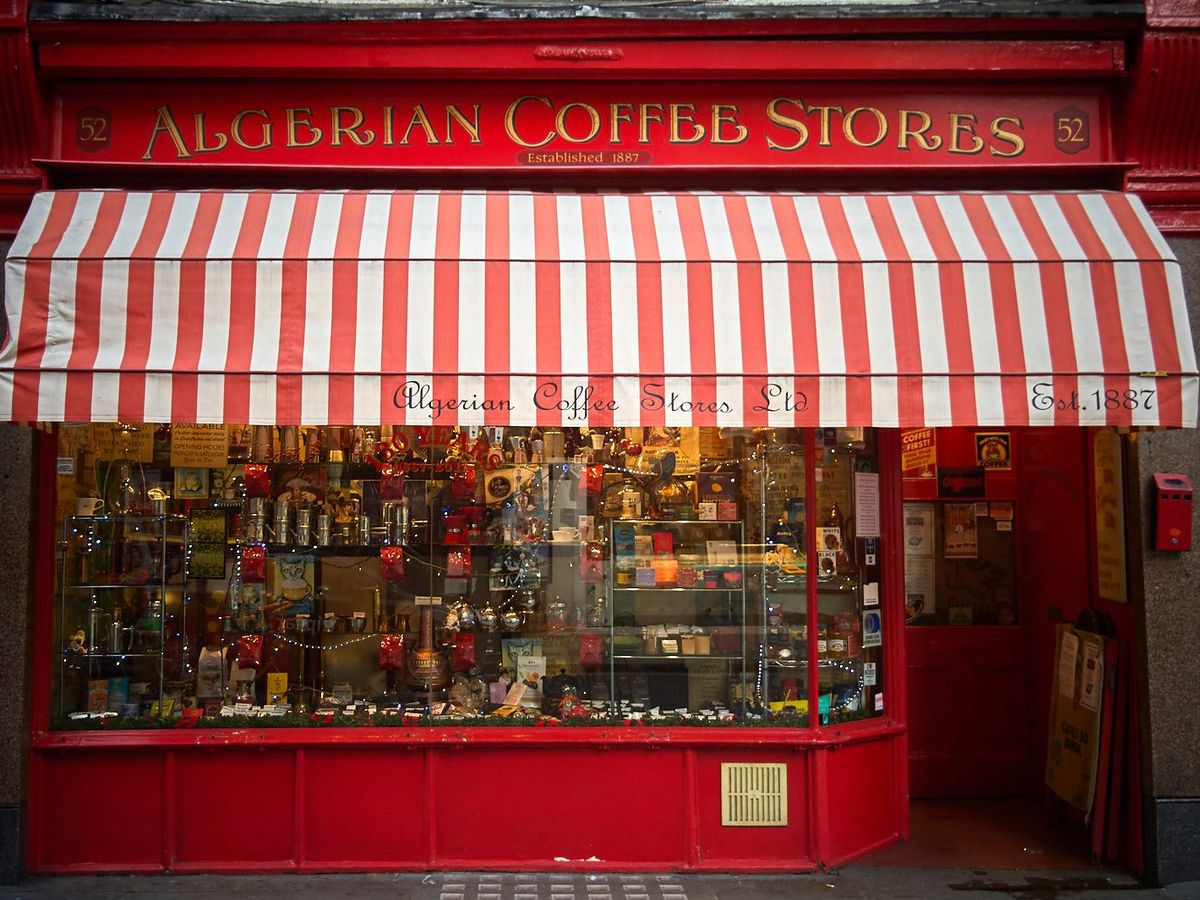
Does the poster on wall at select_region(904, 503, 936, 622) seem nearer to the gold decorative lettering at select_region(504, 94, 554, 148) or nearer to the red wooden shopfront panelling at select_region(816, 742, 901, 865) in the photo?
the red wooden shopfront panelling at select_region(816, 742, 901, 865)

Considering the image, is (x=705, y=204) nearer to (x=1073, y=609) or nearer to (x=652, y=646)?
(x=652, y=646)

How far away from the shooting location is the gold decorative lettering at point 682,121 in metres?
6.58

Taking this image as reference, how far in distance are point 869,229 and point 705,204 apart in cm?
109

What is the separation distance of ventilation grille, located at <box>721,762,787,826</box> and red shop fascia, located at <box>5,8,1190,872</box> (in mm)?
77

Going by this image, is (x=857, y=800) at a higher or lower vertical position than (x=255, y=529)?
lower

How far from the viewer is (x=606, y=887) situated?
239 inches

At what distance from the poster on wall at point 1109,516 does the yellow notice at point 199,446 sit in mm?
6393

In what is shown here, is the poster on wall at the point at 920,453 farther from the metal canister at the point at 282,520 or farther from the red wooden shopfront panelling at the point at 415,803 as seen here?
the metal canister at the point at 282,520

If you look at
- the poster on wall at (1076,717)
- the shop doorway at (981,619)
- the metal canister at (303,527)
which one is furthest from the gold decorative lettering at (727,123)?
the poster on wall at (1076,717)

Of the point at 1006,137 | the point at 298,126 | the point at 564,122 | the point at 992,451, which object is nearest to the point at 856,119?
the point at 1006,137

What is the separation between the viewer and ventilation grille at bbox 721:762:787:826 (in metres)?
6.40

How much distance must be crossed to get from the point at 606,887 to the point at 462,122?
5.20m

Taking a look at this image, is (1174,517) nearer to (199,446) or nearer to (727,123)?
(727,123)

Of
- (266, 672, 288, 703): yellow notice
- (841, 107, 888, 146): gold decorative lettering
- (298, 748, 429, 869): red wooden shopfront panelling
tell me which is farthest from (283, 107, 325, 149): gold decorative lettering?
(298, 748, 429, 869): red wooden shopfront panelling
